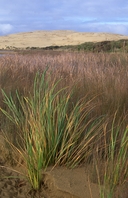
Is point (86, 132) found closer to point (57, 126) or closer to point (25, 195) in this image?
point (57, 126)

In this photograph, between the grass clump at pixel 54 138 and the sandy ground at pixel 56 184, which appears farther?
the grass clump at pixel 54 138

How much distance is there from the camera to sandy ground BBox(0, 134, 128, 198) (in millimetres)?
3104

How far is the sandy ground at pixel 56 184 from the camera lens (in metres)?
3.10

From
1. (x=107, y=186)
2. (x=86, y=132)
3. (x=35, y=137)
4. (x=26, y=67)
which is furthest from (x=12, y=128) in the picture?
(x=26, y=67)

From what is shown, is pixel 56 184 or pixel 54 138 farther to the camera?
pixel 54 138

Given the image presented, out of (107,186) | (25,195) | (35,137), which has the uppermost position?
(35,137)

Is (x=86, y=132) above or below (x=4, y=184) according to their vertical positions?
above

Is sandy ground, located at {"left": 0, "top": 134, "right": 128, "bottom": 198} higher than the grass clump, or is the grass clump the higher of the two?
the grass clump

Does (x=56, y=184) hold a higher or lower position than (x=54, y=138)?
lower

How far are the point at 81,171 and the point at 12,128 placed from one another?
1.00m

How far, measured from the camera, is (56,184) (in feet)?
10.6

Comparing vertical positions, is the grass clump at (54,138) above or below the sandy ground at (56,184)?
above

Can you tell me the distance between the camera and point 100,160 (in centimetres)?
317

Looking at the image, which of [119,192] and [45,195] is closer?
[119,192]
